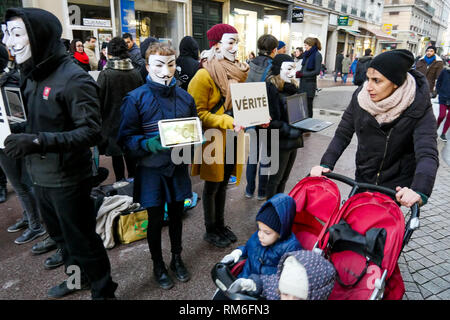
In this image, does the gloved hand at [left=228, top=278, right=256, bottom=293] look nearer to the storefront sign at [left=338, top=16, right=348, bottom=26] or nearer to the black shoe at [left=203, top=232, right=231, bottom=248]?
the black shoe at [left=203, top=232, right=231, bottom=248]

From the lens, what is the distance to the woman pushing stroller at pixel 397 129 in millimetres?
1953

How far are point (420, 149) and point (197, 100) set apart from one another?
182cm

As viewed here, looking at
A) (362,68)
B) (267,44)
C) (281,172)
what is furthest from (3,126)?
(362,68)

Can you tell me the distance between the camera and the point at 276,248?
6.51ft

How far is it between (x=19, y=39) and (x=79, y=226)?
4.23 feet

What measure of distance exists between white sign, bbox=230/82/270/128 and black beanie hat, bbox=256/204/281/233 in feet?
3.22

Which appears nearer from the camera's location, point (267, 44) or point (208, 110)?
point (208, 110)

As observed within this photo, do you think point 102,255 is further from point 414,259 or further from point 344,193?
point 344,193

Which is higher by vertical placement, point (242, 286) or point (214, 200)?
point (242, 286)

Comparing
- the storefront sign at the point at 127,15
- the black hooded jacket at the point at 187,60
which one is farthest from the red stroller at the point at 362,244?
the storefront sign at the point at 127,15

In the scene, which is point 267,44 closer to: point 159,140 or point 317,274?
point 159,140

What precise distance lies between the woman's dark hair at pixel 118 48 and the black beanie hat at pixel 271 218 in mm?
3170

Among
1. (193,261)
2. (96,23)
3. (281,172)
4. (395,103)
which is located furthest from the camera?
(96,23)

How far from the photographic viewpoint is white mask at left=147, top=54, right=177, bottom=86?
7.81ft
